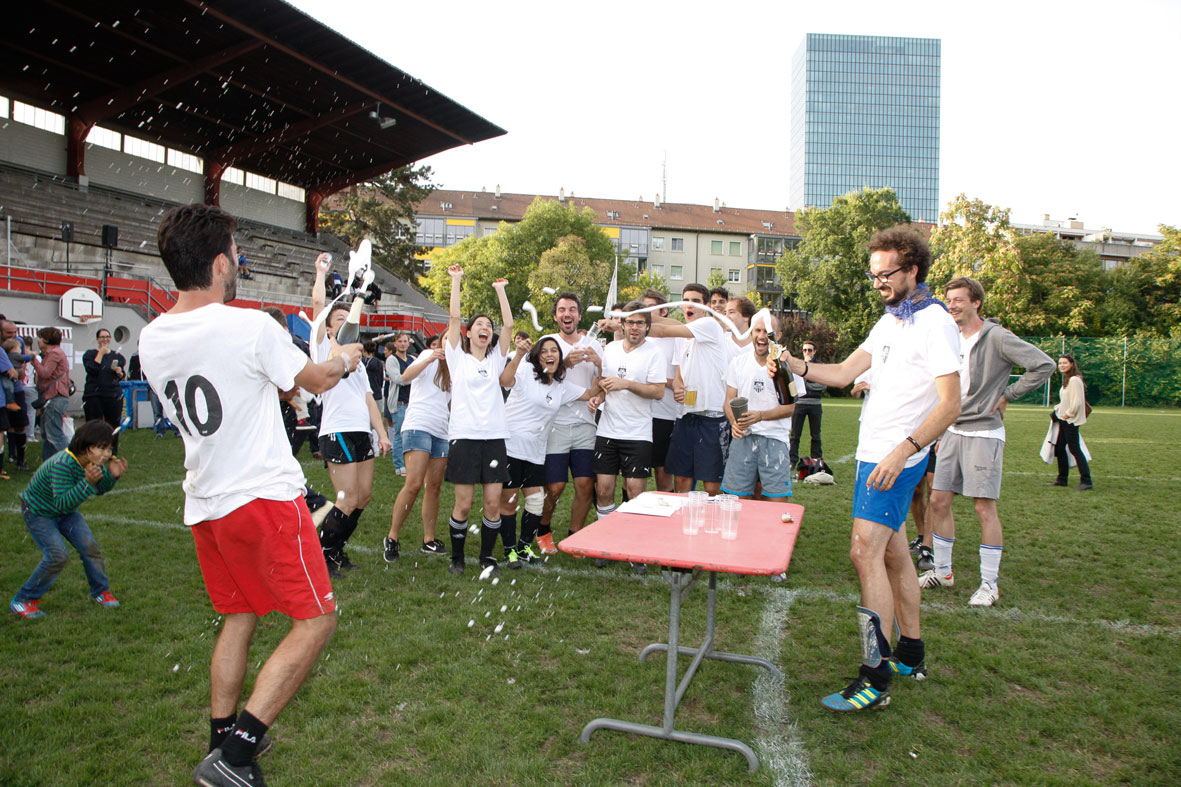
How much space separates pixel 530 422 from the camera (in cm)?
593

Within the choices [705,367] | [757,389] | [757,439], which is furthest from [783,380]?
[705,367]

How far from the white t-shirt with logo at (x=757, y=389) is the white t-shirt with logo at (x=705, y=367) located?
21cm

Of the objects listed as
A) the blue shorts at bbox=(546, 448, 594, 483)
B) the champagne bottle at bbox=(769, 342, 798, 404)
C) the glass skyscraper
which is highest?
the glass skyscraper

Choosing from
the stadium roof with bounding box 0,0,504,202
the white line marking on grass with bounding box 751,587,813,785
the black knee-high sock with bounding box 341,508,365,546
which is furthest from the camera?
the stadium roof with bounding box 0,0,504,202

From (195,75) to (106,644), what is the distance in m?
24.0

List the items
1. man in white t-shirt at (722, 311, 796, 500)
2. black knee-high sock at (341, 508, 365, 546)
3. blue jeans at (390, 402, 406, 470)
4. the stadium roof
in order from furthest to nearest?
the stadium roof
blue jeans at (390, 402, 406, 470)
man in white t-shirt at (722, 311, 796, 500)
black knee-high sock at (341, 508, 365, 546)

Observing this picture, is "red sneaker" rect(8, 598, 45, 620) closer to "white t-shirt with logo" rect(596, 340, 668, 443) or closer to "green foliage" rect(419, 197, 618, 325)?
"white t-shirt with logo" rect(596, 340, 668, 443)

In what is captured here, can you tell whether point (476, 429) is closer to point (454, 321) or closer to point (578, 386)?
point (454, 321)

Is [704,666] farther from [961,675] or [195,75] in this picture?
[195,75]

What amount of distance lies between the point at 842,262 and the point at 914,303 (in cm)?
5071

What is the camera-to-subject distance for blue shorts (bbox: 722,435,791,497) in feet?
18.8

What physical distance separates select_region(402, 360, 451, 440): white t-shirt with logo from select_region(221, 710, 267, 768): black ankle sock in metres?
3.65

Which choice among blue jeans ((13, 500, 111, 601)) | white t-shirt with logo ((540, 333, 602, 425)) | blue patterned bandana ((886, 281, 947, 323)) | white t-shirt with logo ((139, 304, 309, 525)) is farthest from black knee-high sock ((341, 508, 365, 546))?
blue patterned bandana ((886, 281, 947, 323))

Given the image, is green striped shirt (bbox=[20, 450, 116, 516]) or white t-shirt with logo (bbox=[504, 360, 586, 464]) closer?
green striped shirt (bbox=[20, 450, 116, 516])
